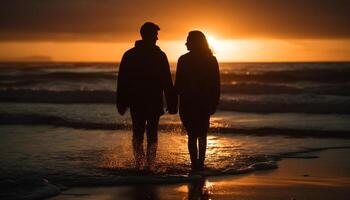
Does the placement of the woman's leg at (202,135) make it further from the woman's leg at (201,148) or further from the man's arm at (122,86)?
the man's arm at (122,86)

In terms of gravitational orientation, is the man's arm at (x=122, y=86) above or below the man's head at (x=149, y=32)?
below

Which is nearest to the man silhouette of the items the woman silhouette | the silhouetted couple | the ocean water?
the silhouetted couple

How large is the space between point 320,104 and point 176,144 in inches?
362

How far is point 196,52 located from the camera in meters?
6.80

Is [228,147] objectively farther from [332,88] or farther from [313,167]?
[332,88]

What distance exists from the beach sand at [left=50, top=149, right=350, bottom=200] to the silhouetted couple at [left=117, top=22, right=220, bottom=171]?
889 millimetres

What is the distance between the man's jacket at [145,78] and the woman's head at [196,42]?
0.35m

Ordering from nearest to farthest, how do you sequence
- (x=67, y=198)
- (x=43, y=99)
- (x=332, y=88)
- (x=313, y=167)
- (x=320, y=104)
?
(x=67, y=198) → (x=313, y=167) → (x=320, y=104) → (x=43, y=99) → (x=332, y=88)

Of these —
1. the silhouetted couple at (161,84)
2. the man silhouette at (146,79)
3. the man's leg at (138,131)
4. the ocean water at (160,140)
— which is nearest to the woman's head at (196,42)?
the silhouetted couple at (161,84)

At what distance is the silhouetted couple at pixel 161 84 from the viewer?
674 centimetres

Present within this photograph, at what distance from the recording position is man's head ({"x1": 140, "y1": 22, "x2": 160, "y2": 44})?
669cm

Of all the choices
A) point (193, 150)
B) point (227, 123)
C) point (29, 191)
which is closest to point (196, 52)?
point (193, 150)

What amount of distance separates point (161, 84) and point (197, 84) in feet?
1.45

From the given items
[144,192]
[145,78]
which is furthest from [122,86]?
[144,192]
